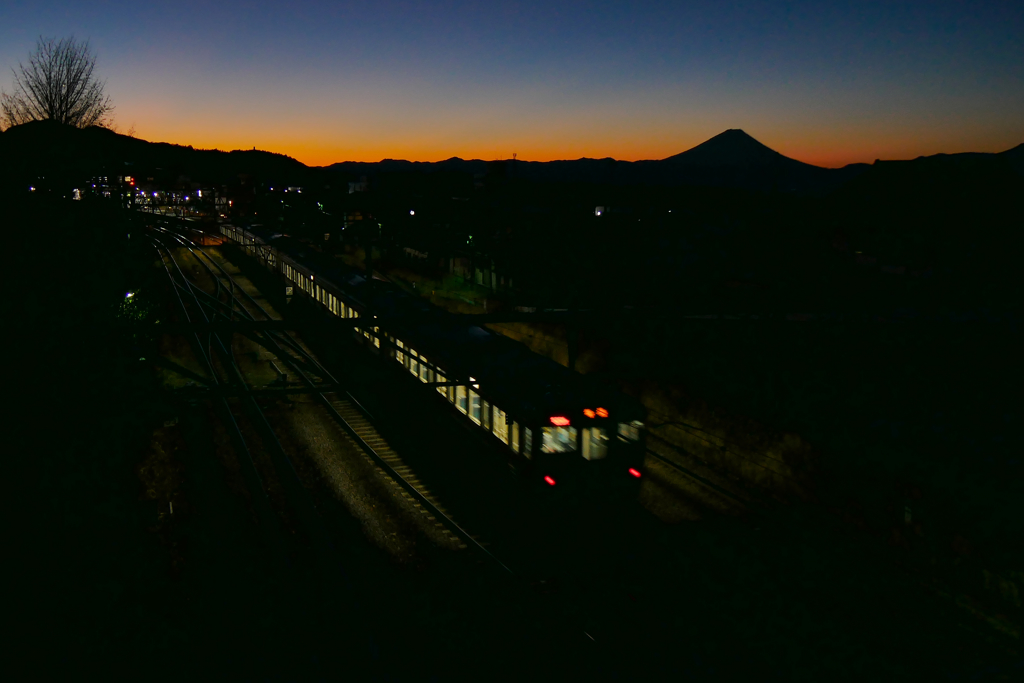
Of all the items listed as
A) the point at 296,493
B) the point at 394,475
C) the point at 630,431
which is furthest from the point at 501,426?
the point at 296,493

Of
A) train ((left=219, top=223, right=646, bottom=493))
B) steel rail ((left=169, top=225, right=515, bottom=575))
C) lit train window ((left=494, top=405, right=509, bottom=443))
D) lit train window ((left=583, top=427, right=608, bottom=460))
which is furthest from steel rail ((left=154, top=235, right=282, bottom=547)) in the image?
lit train window ((left=583, top=427, right=608, bottom=460))

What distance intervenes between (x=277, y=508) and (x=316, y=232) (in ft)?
55.1

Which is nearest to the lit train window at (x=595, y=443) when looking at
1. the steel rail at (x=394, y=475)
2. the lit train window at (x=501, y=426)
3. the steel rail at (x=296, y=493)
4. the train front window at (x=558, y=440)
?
the train front window at (x=558, y=440)

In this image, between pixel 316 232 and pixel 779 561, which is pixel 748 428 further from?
pixel 316 232

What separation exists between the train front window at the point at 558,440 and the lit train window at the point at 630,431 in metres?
0.68

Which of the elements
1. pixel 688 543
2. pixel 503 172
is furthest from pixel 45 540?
pixel 503 172

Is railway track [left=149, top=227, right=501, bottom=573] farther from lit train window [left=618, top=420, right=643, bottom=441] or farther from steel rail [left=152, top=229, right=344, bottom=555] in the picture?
lit train window [left=618, top=420, right=643, bottom=441]

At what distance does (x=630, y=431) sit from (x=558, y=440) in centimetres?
A: 100

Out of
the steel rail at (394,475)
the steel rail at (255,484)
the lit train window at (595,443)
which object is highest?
the lit train window at (595,443)

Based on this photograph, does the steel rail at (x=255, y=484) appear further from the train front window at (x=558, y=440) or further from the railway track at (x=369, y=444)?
the train front window at (x=558, y=440)

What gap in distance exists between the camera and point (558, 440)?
822 cm

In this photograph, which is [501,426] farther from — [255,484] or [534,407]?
[255,484]

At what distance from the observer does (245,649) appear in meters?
6.58

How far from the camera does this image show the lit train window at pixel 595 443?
8.38 m
